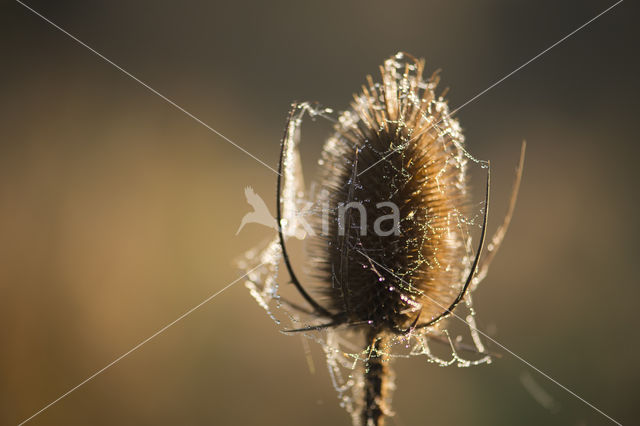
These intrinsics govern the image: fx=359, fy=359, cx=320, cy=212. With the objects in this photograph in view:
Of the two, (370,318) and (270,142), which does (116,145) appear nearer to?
(270,142)

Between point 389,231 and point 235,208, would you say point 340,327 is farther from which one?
point 235,208

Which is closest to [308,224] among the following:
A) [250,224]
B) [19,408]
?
[250,224]

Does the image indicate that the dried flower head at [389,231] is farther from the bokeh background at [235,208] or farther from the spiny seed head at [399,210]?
the bokeh background at [235,208]

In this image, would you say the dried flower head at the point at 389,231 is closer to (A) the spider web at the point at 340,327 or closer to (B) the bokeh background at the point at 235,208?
(A) the spider web at the point at 340,327

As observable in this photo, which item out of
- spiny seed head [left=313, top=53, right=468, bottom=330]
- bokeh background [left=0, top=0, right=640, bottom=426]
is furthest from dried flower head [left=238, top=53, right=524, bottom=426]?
bokeh background [left=0, top=0, right=640, bottom=426]

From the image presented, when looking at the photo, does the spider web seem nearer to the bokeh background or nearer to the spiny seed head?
the spiny seed head

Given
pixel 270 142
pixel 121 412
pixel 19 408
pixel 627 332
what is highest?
pixel 270 142

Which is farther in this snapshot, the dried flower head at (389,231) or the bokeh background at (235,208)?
the bokeh background at (235,208)

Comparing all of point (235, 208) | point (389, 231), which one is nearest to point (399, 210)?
point (389, 231)

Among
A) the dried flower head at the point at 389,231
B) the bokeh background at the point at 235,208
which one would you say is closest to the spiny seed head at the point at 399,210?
the dried flower head at the point at 389,231
